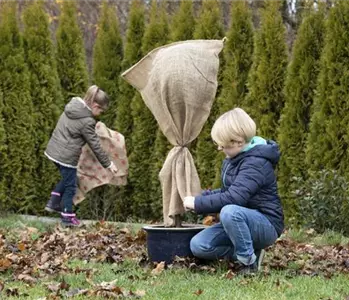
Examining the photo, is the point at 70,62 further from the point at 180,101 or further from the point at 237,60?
the point at 180,101

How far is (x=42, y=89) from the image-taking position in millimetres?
10367

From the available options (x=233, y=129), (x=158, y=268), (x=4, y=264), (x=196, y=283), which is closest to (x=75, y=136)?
(x=4, y=264)

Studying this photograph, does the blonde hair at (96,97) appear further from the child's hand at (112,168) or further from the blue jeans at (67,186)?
the blue jeans at (67,186)

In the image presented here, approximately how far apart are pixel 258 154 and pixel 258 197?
1.00ft

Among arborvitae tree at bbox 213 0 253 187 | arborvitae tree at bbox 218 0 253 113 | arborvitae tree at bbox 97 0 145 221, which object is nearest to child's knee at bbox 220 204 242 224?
arborvitae tree at bbox 213 0 253 187

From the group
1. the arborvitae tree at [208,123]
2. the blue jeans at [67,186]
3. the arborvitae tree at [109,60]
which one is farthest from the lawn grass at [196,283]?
the arborvitae tree at [109,60]

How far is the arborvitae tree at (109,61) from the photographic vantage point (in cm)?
1063

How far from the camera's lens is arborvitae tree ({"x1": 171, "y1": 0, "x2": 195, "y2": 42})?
9.88 meters

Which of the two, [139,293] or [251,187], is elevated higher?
[251,187]

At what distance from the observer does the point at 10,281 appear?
5242mm

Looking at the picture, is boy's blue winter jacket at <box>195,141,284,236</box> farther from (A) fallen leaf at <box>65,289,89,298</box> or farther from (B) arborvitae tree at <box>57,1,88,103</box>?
(B) arborvitae tree at <box>57,1,88,103</box>

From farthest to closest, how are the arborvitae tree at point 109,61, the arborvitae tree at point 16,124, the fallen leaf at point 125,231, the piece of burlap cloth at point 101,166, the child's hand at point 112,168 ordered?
1. the arborvitae tree at point 109,61
2. the arborvitae tree at point 16,124
3. the piece of burlap cloth at point 101,166
4. the child's hand at point 112,168
5. the fallen leaf at point 125,231

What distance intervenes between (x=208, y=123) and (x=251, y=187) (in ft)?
13.9

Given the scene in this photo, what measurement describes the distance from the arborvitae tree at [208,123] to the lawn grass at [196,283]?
374 centimetres
